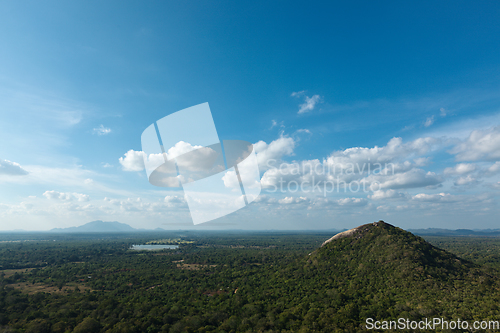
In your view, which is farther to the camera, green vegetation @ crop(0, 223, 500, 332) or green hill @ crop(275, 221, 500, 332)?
green vegetation @ crop(0, 223, 500, 332)

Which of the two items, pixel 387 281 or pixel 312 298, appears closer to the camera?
pixel 312 298

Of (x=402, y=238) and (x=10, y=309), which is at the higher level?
(x=402, y=238)

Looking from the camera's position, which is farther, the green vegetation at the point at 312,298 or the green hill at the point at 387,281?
the green vegetation at the point at 312,298

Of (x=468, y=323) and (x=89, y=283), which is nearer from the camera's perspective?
(x=468, y=323)

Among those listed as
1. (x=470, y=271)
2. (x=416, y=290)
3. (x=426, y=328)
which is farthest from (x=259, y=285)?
(x=470, y=271)

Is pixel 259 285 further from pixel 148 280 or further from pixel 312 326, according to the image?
pixel 148 280

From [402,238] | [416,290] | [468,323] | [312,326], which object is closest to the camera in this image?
[468,323]

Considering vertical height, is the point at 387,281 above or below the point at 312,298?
above

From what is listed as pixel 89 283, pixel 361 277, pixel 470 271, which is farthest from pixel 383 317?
pixel 89 283

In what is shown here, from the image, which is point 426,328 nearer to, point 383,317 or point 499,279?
point 383,317

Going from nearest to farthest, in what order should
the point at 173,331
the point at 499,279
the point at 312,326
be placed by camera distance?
the point at 312,326
the point at 173,331
the point at 499,279

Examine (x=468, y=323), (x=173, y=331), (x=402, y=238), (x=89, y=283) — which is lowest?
(x=89, y=283)
